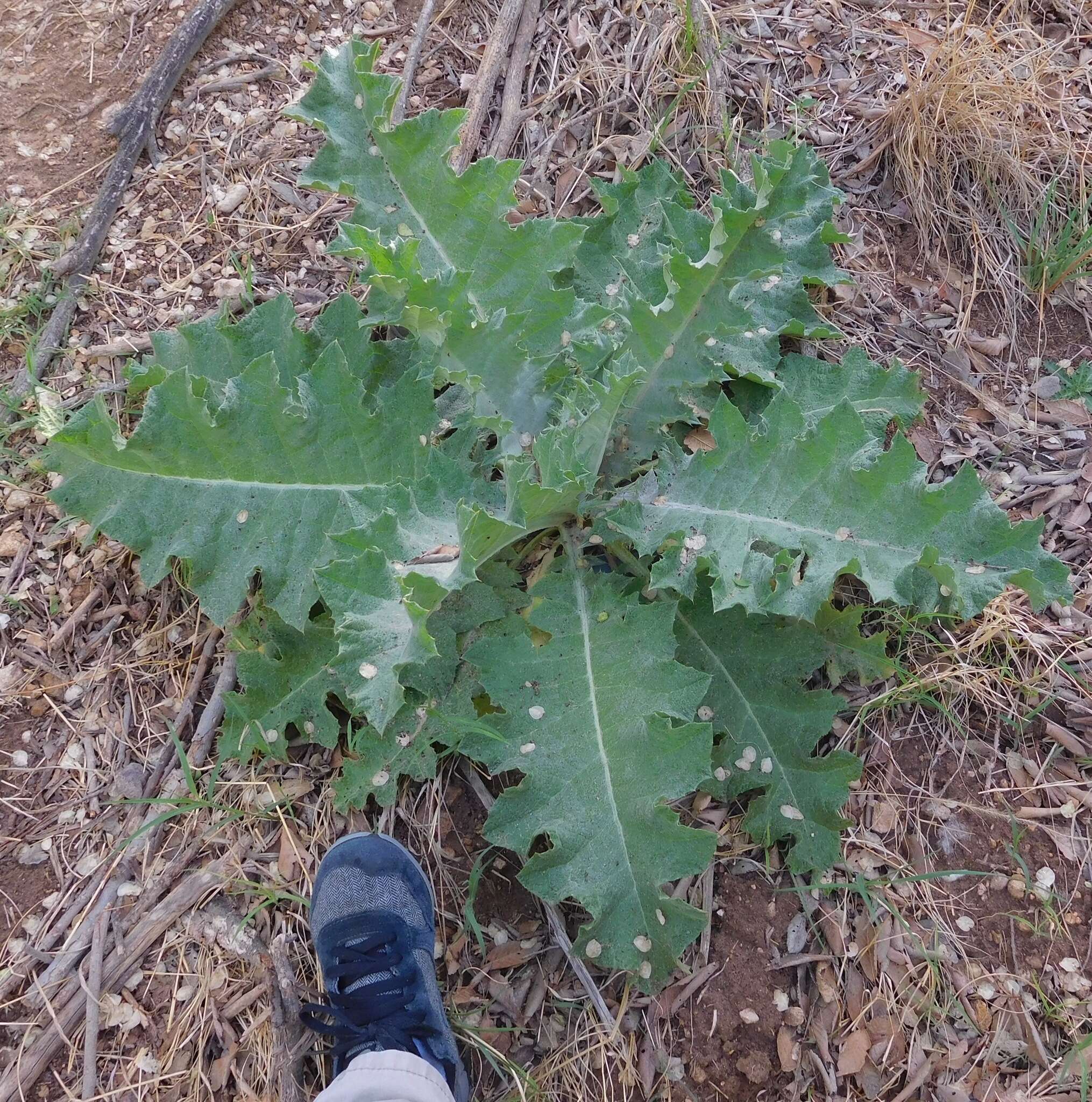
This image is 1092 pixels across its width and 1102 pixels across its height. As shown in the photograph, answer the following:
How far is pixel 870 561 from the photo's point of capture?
1.70 meters

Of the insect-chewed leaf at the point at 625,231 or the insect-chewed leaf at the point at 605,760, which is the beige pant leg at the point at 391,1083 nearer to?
the insect-chewed leaf at the point at 605,760

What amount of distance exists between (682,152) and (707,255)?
101cm

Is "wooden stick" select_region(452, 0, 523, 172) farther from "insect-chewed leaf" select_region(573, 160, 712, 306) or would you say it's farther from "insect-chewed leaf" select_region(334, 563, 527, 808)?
"insect-chewed leaf" select_region(334, 563, 527, 808)

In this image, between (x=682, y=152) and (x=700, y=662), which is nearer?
(x=700, y=662)

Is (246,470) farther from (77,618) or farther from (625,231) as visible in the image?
(625,231)

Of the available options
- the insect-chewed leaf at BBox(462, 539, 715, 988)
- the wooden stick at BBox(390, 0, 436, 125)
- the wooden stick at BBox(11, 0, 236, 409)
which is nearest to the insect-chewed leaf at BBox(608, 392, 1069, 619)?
the insect-chewed leaf at BBox(462, 539, 715, 988)

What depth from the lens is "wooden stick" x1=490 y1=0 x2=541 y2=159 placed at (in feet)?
8.87

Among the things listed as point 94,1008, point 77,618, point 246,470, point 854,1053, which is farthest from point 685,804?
point 77,618

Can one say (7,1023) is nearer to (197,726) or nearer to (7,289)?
(197,726)

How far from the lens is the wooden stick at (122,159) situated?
2.47 meters

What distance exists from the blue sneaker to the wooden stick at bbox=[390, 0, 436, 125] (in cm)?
215

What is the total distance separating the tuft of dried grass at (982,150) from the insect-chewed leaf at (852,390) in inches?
24.2

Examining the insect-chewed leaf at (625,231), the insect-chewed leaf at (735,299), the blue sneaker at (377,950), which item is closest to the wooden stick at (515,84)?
the insect-chewed leaf at (625,231)

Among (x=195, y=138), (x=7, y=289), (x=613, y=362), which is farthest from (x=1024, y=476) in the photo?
(x=7, y=289)
